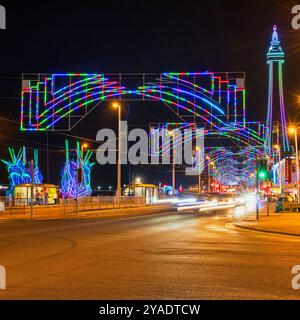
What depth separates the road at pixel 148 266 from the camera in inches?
382

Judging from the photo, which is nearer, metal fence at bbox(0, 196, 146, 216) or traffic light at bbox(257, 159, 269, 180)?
traffic light at bbox(257, 159, 269, 180)

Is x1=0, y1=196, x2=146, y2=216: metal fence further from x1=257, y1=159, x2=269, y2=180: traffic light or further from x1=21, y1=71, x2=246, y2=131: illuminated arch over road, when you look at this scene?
x1=257, y1=159, x2=269, y2=180: traffic light

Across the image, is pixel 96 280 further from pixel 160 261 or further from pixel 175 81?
pixel 175 81

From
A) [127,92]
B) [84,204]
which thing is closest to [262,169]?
[127,92]

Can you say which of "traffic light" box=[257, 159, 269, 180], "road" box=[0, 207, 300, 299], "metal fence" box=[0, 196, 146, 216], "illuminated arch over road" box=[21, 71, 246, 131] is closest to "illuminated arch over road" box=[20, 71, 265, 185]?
"illuminated arch over road" box=[21, 71, 246, 131]

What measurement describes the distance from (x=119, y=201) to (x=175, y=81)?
17.8 m

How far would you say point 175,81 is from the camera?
38.0 metres

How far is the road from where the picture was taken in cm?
971

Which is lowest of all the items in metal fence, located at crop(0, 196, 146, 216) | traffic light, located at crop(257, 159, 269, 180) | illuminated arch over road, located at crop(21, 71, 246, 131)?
metal fence, located at crop(0, 196, 146, 216)

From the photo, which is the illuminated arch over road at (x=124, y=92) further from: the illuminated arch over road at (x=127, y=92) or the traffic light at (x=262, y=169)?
the traffic light at (x=262, y=169)

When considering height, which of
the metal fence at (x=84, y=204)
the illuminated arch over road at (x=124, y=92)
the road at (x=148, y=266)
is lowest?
the road at (x=148, y=266)

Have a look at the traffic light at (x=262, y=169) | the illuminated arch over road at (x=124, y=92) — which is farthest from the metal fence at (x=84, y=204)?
the traffic light at (x=262, y=169)

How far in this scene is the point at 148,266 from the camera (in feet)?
42.9

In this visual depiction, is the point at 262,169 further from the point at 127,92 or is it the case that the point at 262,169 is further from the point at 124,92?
the point at 124,92
